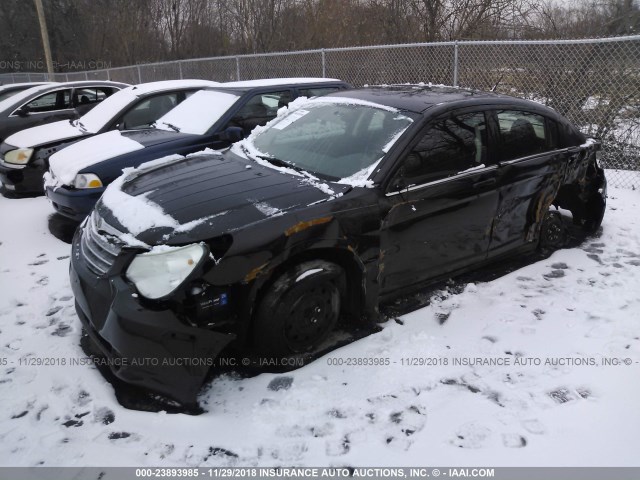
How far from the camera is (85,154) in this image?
17.1 ft

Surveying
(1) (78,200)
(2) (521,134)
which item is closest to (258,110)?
(1) (78,200)

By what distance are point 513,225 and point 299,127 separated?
1.99 m

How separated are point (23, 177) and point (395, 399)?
6038mm

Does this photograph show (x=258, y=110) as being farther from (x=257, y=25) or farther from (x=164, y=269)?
(x=257, y=25)

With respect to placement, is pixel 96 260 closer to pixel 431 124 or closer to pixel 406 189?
pixel 406 189

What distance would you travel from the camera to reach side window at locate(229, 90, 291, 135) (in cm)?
569

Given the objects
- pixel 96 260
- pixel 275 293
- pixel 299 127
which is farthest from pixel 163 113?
pixel 275 293

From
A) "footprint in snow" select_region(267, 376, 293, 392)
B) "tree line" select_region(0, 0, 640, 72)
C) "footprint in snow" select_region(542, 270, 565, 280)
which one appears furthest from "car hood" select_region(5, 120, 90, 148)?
"tree line" select_region(0, 0, 640, 72)

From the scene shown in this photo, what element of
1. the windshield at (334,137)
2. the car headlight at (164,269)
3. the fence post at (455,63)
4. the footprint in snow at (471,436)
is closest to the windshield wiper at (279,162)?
the windshield at (334,137)

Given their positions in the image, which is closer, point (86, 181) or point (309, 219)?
A: point (309, 219)

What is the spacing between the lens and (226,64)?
13.1 metres

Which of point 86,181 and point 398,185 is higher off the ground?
point 398,185

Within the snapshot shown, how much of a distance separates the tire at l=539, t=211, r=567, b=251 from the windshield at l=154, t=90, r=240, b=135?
364 cm

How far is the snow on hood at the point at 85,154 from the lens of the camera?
496 centimetres
